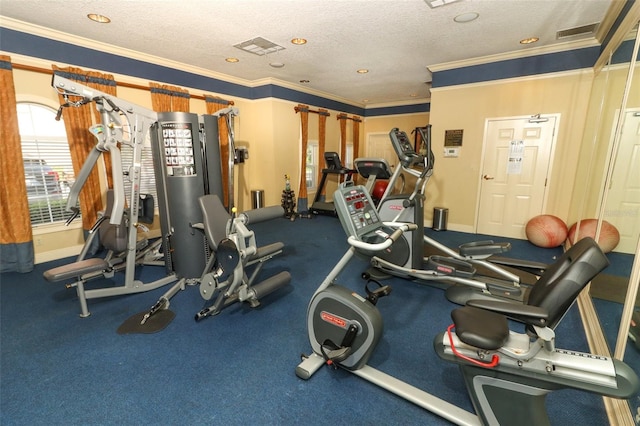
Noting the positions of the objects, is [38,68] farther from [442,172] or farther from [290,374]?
[442,172]

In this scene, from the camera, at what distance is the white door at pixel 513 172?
459cm

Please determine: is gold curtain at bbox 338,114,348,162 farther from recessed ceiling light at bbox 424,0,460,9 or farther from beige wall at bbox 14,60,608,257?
recessed ceiling light at bbox 424,0,460,9

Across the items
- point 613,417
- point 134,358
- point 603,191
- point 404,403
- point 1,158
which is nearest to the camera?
point 613,417

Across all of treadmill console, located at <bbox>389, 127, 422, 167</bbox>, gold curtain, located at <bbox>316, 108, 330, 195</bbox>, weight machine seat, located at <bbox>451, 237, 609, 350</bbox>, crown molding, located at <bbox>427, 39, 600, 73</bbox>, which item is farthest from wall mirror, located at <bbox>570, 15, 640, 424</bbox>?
gold curtain, located at <bbox>316, 108, 330, 195</bbox>

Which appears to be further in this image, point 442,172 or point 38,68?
point 442,172

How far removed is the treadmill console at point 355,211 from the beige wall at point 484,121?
13.2 feet

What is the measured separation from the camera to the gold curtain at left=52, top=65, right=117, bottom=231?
374cm

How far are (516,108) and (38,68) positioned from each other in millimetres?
6665

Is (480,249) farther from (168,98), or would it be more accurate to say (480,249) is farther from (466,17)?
(168,98)

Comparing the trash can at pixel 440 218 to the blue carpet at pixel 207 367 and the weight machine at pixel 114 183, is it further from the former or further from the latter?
the weight machine at pixel 114 183

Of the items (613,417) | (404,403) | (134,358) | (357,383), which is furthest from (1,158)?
(613,417)

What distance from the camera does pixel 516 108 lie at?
4641 millimetres

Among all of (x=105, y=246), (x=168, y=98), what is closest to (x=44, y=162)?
(x=105, y=246)

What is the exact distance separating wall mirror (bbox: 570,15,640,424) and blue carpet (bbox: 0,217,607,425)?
0.18m
